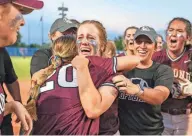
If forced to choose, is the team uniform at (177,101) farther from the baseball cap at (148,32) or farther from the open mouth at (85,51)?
the open mouth at (85,51)

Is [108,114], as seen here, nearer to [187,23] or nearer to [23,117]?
[23,117]

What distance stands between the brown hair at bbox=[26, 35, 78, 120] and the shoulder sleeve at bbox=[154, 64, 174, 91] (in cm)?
53

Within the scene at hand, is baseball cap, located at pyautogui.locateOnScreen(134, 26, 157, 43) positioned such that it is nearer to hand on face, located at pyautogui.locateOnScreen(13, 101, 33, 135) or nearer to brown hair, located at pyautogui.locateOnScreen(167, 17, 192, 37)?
brown hair, located at pyautogui.locateOnScreen(167, 17, 192, 37)

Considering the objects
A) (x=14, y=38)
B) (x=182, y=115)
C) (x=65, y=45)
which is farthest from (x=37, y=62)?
(x=182, y=115)

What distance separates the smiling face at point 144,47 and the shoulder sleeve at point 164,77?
9 centimetres

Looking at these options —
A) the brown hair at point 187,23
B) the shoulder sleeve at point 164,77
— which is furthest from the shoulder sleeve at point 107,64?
the brown hair at point 187,23

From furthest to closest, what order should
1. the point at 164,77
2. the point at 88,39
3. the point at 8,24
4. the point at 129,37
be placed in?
the point at 129,37 < the point at 164,77 < the point at 88,39 < the point at 8,24

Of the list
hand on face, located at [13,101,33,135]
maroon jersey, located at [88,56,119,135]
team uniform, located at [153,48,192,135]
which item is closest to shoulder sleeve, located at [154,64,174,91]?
maroon jersey, located at [88,56,119,135]

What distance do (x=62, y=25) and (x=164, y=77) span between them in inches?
24.7

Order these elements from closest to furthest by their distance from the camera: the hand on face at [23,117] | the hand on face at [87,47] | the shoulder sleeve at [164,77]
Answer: the hand on face at [23,117], the hand on face at [87,47], the shoulder sleeve at [164,77]

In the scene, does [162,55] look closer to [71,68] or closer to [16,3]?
[71,68]

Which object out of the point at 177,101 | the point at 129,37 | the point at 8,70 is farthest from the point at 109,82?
the point at 177,101

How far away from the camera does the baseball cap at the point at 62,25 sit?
190 centimetres

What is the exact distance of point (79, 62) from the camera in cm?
140
